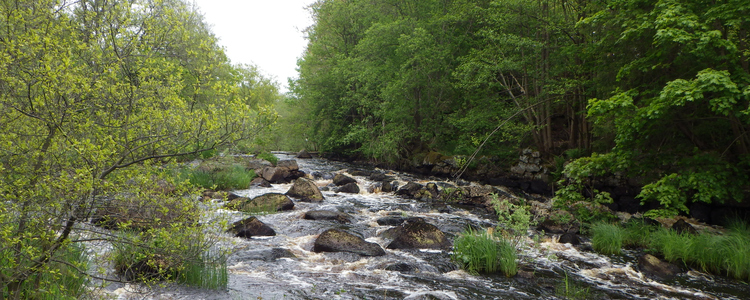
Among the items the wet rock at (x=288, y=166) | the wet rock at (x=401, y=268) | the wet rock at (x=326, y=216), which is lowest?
the wet rock at (x=401, y=268)

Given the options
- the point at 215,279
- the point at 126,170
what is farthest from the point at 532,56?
the point at 126,170

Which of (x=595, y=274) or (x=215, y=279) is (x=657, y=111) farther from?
(x=215, y=279)

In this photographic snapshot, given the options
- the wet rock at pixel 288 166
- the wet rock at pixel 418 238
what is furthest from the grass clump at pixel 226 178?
the wet rock at pixel 418 238

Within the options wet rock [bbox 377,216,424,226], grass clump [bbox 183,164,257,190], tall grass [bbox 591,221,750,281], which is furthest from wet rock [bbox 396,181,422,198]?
tall grass [bbox 591,221,750,281]

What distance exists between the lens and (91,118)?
4246 mm

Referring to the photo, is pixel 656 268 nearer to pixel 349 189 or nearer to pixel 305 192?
pixel 305 192

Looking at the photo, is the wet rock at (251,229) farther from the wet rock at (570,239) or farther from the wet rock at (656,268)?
the wet rock at (656,268)

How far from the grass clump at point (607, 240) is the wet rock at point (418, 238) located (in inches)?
146

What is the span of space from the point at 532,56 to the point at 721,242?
1157 cm

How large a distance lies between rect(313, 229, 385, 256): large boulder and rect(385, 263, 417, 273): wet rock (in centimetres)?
92

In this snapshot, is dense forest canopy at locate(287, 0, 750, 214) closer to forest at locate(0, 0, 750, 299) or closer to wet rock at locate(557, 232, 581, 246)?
forest at locate(0, 0, 750, 299)

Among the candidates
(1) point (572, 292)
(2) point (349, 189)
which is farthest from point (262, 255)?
(2) point (349, 189)

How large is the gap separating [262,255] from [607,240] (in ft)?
26.9

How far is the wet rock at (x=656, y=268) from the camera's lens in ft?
28.5
